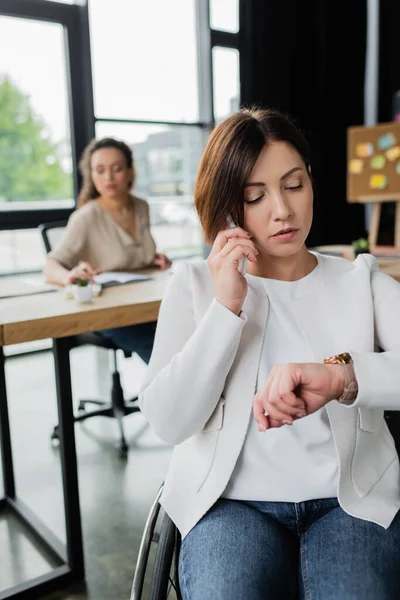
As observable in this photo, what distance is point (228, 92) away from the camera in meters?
5.11

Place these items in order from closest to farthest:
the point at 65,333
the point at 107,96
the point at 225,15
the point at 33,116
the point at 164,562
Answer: the point at 164,562 → the point at 65,333 → the point at 33,116 → the point at 107,96 → the point at 225,15

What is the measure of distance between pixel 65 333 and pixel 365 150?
278 cm

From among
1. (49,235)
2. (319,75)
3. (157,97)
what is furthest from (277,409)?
(319,75)

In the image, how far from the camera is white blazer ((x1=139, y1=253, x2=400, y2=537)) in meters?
0.98

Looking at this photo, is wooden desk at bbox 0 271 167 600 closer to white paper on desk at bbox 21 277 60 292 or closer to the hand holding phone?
white paper on desk at bbox 21 277 60 292

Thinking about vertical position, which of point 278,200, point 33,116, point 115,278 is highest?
point 33,116

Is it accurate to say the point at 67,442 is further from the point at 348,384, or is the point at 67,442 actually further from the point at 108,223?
the point at 108,223

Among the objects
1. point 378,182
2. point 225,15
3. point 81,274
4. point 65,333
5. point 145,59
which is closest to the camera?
point 65,333

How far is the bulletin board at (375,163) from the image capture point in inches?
142

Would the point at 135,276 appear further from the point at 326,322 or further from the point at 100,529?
the point at 326,322

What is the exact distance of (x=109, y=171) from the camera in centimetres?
273

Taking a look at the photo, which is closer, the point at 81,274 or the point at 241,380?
the point at 241,380

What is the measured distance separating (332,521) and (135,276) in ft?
4.64

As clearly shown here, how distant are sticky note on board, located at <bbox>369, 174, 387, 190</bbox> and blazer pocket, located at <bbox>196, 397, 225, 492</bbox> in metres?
3.01
